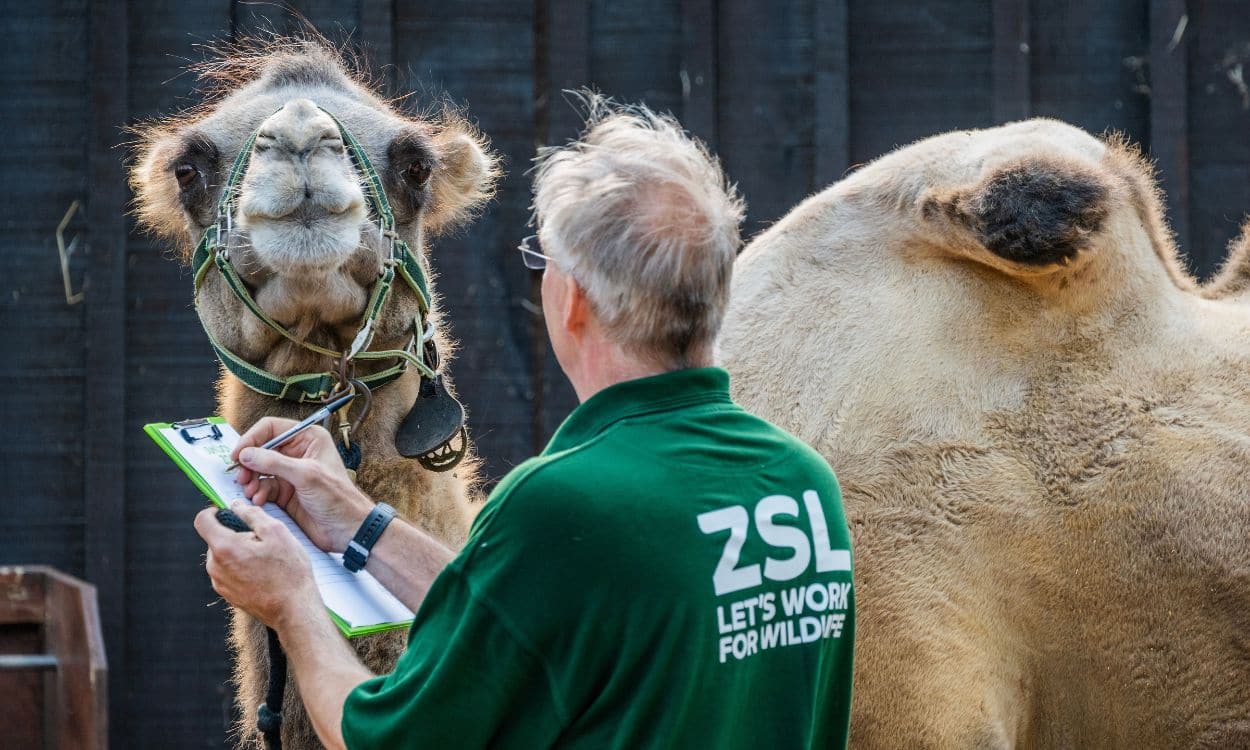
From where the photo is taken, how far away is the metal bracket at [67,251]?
497 centimetres

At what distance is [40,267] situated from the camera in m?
4.98

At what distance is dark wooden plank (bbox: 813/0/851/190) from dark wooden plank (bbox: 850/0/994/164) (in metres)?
0.11

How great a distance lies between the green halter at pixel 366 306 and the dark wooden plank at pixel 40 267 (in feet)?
7.92

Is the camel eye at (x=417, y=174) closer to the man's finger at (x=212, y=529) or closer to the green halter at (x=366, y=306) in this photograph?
the green halter at (x=366, y=306)

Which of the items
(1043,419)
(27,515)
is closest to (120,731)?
(27,515)

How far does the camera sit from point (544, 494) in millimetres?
1498

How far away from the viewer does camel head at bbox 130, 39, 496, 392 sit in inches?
100

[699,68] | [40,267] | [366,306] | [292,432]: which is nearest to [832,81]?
[699,68]

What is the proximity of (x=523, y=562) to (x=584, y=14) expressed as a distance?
385 cm

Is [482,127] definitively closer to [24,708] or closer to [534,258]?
[24,708]

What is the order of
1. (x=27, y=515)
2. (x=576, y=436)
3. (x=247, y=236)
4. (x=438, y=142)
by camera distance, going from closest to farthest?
(x=576, y=436), (x=247, y=236), (x=438, y=142), (x=27, y=515)

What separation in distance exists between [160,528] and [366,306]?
2.65 metres

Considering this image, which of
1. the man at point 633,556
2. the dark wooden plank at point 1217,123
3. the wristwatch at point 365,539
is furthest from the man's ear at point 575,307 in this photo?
the dark wooden plank at point 1217,123

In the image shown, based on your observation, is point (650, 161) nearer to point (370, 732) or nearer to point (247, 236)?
point (370, 732)
